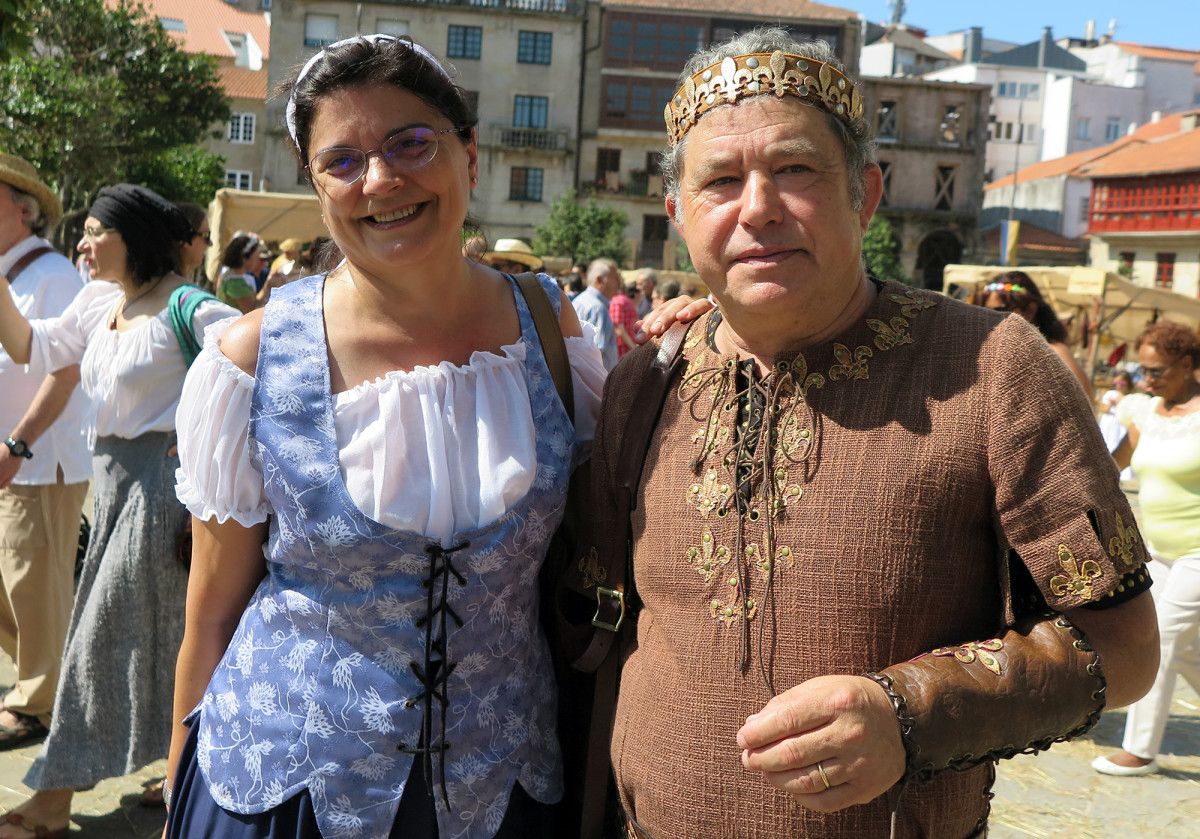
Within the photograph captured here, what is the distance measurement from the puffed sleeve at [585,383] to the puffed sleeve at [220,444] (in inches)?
25.3

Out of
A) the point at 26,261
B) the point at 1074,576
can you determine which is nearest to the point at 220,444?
the point at 1074,576

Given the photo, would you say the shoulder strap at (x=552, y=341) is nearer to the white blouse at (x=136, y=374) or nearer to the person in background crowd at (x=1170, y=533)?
the white blouse at (x=136, y=374)

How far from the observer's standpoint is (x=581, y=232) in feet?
130

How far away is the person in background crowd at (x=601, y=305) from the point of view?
964 centimetres

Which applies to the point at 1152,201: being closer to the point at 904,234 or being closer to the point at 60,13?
the point at 904,234

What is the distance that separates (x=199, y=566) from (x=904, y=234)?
163ft

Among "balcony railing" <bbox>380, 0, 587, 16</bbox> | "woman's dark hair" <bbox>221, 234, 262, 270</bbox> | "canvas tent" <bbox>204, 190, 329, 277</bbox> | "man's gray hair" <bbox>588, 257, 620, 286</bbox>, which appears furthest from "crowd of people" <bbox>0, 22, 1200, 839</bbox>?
"balcony railing" <bbox>380, 0, 587, 16</bbox>

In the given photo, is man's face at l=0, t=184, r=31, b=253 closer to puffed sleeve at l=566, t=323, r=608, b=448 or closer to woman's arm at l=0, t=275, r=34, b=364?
woman's arm at l=0, t=275, r=34, b=364

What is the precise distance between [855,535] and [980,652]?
26cm

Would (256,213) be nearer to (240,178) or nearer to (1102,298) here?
(1102,298)

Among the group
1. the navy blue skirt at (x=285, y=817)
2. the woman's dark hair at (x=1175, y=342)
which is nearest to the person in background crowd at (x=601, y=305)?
the woman's dark hair at (x=1175, y=342)

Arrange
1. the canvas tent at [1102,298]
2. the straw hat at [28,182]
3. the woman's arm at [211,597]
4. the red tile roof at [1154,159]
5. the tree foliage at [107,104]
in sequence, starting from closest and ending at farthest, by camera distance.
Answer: the woman's arm at [211,597] → the straw hat at [28,182] → the canvas tent at [1102,298] → the tree foliage at [107,104] → the red tile roof at [1154,159]

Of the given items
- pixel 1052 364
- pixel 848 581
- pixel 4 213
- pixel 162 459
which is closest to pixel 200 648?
pixel 848 581

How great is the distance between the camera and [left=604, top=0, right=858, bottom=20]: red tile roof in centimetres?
4497
